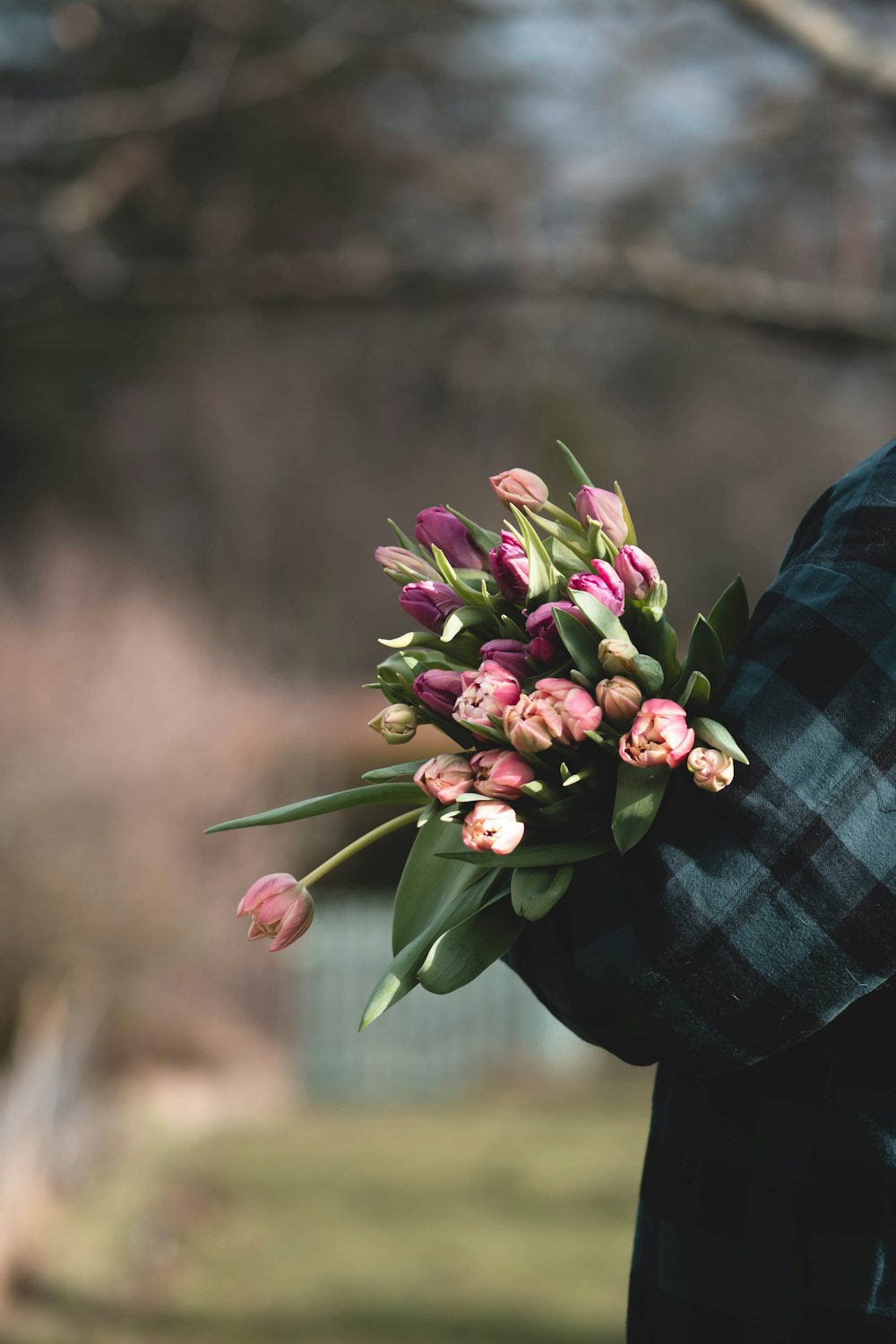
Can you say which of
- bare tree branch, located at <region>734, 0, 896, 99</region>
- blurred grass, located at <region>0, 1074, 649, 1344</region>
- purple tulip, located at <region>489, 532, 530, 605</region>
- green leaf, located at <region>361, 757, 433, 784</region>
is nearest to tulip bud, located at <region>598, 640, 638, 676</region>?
purple tulip, located at <region>489, 532, 530, 605</region>

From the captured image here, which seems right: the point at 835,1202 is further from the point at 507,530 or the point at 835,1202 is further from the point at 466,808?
the point at 507,530

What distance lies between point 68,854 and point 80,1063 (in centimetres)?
91

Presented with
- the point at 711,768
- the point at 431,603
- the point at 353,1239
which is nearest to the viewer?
the point at 711,768

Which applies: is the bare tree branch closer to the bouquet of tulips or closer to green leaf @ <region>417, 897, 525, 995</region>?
the bouquet of tulips

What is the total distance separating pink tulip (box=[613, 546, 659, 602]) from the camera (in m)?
1.09

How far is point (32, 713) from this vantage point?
6434mm

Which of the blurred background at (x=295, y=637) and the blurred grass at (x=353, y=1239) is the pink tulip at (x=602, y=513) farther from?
the blurred grass at (x=353, y=1239)

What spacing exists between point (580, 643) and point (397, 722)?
17 centimetres

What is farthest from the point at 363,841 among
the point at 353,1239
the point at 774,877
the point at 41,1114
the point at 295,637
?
the point at 295,637

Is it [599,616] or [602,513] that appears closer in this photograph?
[599,616]

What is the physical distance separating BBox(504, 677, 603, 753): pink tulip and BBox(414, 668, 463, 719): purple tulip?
0.09 m

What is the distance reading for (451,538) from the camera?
1.22 meters

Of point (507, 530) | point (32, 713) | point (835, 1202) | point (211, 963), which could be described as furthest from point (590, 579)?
point (211, 963)

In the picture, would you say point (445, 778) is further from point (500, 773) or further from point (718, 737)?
point (718, 737)
